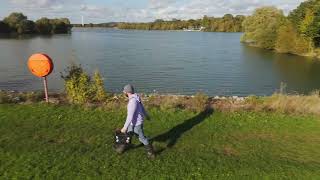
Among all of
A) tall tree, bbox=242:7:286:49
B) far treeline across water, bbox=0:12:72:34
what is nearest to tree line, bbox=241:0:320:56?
tall tree, bbox=242:7:286:49

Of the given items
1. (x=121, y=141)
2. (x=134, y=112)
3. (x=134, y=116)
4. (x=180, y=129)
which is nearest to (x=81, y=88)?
(x=180, y=129)

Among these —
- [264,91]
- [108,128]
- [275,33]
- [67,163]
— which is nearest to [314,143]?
[108,128]

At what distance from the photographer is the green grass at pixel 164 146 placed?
9.64 meters

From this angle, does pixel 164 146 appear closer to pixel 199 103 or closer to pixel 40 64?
pixel 199 103

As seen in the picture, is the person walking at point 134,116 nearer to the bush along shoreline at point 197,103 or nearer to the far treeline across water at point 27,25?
the bush along shoreline at point 197,103

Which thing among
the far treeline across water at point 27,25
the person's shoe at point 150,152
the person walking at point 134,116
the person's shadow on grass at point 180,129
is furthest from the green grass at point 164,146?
the far treeline across water at point 27,25

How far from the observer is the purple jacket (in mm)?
10086

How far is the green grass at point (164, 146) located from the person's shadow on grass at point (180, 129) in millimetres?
29

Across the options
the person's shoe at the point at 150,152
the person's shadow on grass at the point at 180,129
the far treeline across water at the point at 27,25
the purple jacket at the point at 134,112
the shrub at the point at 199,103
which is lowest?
the far treeline across water at the point at 27,25

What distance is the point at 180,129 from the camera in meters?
13.1

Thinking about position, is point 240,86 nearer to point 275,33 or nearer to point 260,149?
point 260,149

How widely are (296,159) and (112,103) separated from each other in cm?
718

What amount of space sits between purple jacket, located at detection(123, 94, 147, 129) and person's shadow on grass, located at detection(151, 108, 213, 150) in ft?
5.08

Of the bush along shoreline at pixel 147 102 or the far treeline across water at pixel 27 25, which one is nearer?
the bush along shoreline at pixel 147 102
